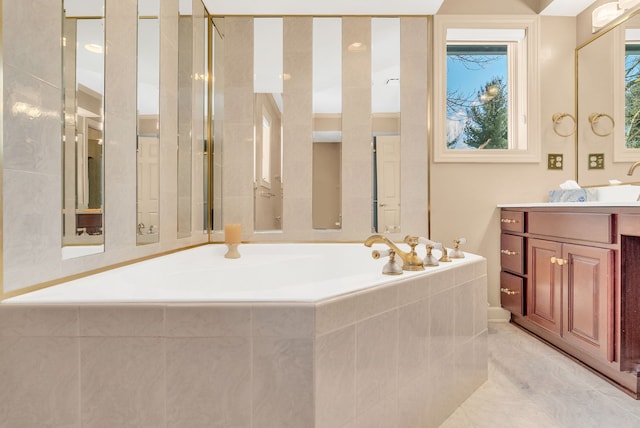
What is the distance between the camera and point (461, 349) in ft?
4.52

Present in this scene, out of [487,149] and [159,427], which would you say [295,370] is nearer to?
[159,427]

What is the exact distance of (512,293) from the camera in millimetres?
2289

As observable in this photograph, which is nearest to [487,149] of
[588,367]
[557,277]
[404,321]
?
[557,277]

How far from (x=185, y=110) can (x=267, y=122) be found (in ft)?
2.02

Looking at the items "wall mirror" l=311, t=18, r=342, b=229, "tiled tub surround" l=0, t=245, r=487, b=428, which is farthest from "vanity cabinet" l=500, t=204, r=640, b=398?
"tiled tub surround" l=0, t=245, r=487, b=428

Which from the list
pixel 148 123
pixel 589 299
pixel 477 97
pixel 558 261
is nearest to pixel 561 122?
pixel 477 97

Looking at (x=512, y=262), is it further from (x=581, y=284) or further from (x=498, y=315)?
(x=581, y=284)

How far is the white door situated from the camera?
2.48m

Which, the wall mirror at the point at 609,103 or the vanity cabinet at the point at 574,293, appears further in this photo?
the wall mirror at the point at 609,103

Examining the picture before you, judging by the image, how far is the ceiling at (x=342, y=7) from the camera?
2.32m

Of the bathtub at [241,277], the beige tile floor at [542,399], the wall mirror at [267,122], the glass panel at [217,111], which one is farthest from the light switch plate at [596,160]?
the glass panel at [217,111]

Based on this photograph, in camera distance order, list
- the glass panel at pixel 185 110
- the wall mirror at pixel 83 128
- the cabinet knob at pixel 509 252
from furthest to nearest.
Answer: the cabinet knob at pixel 509 252
the glass panel at pixel 185 110
the wall mirror at pixel 83 128

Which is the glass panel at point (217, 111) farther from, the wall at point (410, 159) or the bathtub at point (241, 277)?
the bathtub at point (241, 277)

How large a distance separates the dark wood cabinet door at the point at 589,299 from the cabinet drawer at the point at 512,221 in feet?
1.41
